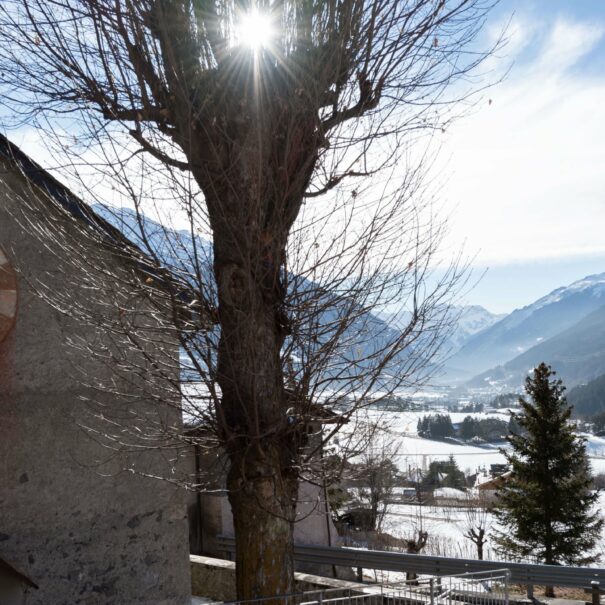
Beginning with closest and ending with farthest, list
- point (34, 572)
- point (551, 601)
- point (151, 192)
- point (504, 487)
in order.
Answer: point (151, 192) → point (34, 572) → point (551, 601) → point (504, 487)

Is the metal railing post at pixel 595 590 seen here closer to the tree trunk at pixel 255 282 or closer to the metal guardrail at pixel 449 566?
the metal guardrail at pixel 449 566

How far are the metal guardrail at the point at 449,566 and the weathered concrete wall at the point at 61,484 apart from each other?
481cm

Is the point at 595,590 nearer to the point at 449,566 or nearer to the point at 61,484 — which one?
the point at 449,566

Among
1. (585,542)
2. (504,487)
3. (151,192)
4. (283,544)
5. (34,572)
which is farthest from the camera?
(504,487)

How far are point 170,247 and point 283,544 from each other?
2.80 meters

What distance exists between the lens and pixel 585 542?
31109 mm

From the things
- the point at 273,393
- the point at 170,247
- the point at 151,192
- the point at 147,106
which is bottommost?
the point at 273,393

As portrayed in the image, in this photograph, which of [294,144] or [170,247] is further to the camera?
[170,247]

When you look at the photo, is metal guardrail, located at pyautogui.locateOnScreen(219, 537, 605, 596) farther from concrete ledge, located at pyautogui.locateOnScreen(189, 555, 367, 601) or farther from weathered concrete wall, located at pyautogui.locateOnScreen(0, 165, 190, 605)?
weathered concrete wall, located at pyautogui.locateOnScreen(0, 165, 190, 605)

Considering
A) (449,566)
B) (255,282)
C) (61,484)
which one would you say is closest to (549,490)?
(449,566)

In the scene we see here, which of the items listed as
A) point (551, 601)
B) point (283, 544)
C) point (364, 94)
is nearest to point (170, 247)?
point (364, 94)

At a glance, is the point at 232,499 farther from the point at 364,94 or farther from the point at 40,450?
the point at 364,94

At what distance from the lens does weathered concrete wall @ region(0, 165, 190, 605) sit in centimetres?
723

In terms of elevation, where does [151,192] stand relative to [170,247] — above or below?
above
